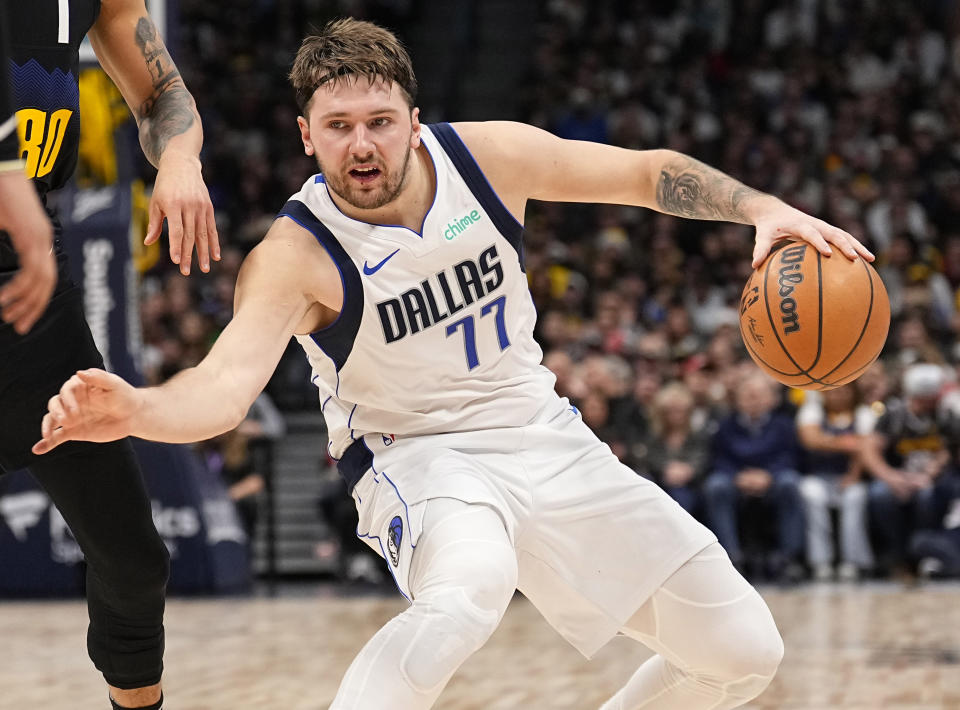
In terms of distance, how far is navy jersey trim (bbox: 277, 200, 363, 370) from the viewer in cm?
326

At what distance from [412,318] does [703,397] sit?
7.19 meters

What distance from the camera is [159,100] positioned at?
3.47 m

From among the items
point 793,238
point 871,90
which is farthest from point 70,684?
point 871,90

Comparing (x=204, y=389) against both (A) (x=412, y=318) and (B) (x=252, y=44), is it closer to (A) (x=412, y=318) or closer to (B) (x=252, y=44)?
(A) (x=412, y=318)

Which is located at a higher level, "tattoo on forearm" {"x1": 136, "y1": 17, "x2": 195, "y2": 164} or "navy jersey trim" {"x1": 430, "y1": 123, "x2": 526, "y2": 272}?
"tattoo on forearm" {"x1": 136, "y1": 17, "x2": 195, "y2": 164}

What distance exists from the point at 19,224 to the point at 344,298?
1.14 meters

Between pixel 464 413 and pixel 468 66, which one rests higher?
pixel 468 66

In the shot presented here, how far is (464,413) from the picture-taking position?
133 inches

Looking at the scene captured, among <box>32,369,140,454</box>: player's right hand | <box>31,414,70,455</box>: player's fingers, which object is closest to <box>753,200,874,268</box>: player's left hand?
<box>32,369,140,454</box>: player's right hand

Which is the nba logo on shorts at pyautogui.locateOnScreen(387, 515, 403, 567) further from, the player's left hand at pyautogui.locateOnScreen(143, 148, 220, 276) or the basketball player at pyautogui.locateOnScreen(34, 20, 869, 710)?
the player's left hand at pyautogui.locateOnScreen(143, 148, 220, 276)

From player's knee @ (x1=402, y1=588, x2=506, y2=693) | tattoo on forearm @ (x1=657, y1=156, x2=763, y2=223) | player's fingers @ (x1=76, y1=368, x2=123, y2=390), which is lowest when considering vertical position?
player's knee @ (x1=402, y1=588, x2=506, y2=693)

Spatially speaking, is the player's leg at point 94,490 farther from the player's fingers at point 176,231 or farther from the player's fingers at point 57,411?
the player's fingers at point 57,411

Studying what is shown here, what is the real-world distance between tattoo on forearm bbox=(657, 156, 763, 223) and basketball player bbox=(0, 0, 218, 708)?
1.24 meters

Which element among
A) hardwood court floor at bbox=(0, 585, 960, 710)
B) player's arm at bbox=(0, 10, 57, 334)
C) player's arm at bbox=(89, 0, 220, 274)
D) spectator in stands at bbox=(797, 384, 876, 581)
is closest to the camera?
player's arm at bbox=(0, 10, 57, 334)
